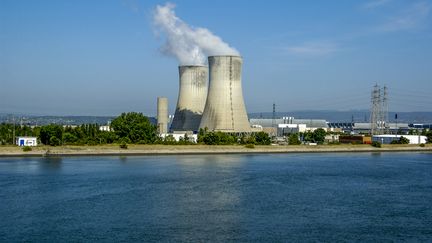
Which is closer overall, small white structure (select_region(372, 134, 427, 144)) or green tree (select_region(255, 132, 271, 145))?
green tree (select_region(255, 132, 271, 145))

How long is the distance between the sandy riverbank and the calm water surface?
12.4ft

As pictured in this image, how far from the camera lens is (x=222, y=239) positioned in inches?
262

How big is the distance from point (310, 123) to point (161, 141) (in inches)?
1089

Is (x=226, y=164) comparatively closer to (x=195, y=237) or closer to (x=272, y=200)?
(x=272, y=200)

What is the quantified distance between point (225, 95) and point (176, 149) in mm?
2343

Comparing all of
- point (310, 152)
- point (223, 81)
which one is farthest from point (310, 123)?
point (223, 81)

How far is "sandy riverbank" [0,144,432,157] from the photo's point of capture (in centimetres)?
1827

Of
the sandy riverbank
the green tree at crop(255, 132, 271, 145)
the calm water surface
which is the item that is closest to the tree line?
the green tree at crop(255, 132, 271, 145)

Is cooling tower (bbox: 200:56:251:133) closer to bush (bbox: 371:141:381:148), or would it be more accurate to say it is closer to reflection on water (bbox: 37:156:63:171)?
reflection on water (bbox: 37:156:63:171)

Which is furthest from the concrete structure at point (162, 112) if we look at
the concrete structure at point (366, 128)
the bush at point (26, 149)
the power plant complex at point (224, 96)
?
the concrete structure at point (366, 128)

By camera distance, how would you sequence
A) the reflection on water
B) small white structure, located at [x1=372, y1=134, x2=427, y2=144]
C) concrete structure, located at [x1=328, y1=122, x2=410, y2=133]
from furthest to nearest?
1. concrete structure, located at [x1=328, y1=122, x2=410, y2=133]
2. small white structure, located at [x1=372, y1=134, x2=427, y2=144]
3. the reflection on water

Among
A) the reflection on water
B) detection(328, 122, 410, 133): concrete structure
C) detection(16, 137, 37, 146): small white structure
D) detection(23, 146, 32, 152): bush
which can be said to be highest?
detection(328, 122, 410, 133): concrete structure

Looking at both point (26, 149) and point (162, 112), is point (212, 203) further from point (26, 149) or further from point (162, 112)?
point (162, 112)

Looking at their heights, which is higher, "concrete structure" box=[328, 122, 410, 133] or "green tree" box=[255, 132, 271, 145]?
"concrete structure" box=[328, 122, 410, 133]
